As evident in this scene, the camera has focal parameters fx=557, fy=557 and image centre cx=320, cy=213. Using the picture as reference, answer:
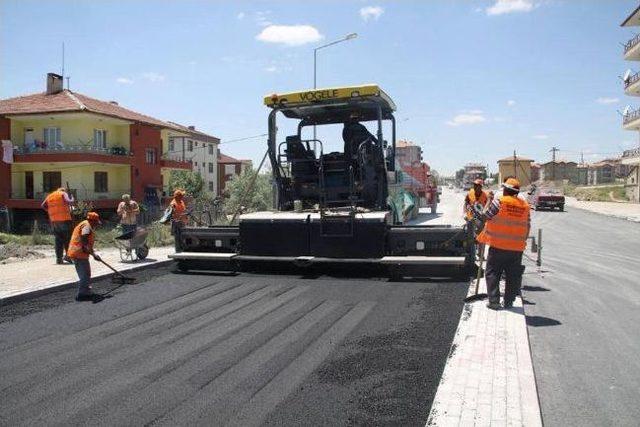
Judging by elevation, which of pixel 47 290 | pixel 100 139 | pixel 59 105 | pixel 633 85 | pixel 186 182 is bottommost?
pixel 47 290

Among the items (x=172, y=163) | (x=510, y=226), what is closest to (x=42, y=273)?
(x=510, y=226)

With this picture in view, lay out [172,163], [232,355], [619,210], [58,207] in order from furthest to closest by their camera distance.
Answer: [172,163], [619,210], [58,207], [232,355]

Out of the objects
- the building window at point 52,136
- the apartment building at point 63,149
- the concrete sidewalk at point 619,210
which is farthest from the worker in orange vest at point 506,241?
the building window at point 52,136

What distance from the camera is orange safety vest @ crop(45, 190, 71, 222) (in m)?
10.2

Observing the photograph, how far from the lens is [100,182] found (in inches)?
1344

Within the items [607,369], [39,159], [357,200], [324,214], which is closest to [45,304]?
[324,214]

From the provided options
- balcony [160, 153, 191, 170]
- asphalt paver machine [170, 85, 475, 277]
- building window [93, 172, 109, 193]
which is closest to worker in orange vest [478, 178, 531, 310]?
asphalt paver machine [170, 85, 475, 277]

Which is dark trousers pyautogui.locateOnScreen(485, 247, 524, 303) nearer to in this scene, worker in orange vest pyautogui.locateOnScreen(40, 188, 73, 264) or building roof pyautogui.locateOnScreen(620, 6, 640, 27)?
worker in orange vest pyautogui.locateOnScreen(40, 188, 73, 264)

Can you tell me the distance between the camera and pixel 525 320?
6043 millimetres

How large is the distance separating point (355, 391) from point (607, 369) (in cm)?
221

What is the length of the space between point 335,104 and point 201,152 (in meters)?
51.6

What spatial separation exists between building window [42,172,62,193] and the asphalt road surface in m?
27.9

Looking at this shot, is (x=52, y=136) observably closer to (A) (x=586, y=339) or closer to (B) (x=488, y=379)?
(A) (x=586, y=339)

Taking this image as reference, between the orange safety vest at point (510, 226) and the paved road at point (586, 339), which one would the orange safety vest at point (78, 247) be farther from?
the paved road at point (586, 339)
